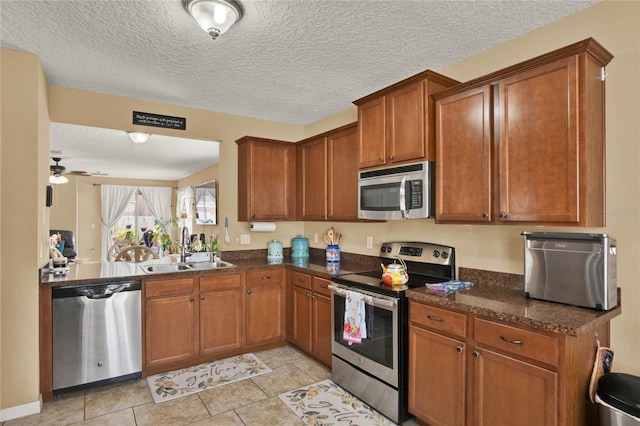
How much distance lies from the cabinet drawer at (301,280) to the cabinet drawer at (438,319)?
1.30 meters

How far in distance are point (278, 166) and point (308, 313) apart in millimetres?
1675

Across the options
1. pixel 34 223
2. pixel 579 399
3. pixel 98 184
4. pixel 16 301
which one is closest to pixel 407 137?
pixel 579 399

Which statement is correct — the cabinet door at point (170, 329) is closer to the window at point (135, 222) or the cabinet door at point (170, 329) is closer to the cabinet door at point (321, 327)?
the cabinet door at point (321, 327)

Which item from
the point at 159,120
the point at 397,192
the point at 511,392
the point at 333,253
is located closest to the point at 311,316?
the point at 333,253

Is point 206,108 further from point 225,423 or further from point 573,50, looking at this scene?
point 573,50

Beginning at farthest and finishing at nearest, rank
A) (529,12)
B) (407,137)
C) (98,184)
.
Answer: (98,184)
(407,137)
(529,12)

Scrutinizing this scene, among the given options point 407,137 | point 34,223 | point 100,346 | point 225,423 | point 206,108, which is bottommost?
point 225,423

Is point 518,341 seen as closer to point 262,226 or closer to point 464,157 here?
point 464,157

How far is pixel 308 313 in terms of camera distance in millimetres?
3430

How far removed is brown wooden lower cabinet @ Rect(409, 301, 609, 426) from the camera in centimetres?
162

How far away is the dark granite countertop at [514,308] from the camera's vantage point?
1.63 m

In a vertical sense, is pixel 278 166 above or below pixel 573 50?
below

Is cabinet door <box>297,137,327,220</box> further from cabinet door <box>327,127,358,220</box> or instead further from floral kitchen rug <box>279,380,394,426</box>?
floral kitchen rug <box>279,380,394,426</box>

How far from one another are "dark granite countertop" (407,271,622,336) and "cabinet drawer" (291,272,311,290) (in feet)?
4.31
